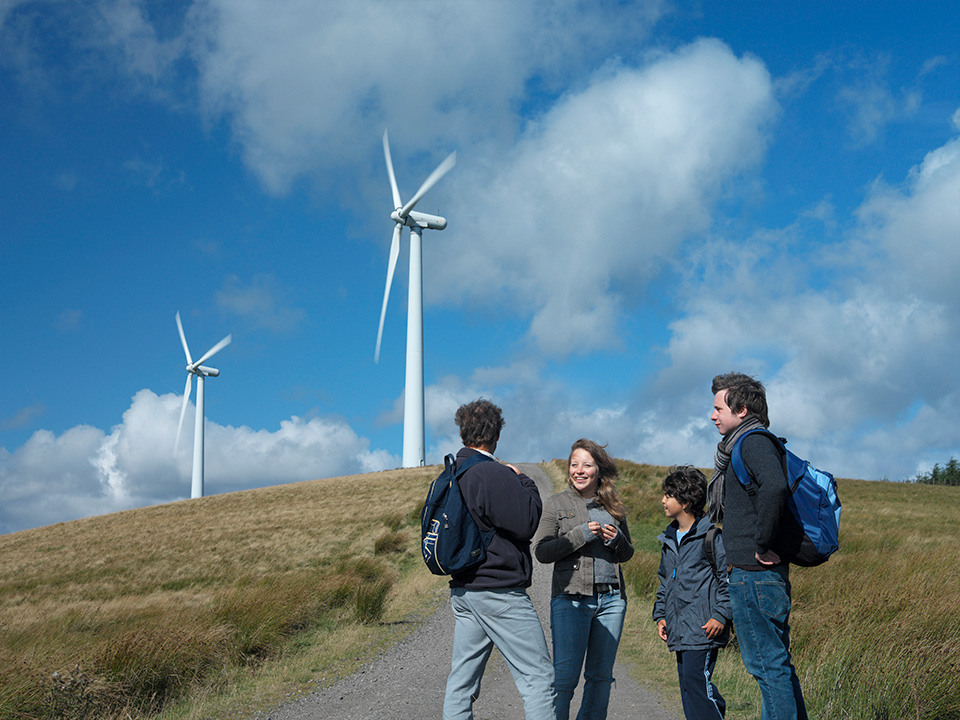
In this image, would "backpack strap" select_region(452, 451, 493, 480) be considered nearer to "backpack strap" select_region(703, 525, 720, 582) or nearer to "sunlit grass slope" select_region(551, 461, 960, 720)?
"backpack strap" select_region(703, 525, 720, 582)

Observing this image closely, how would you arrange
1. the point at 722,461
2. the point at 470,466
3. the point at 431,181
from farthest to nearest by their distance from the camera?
the point at 431,181 → the point at 722,461 → the point at 470,466

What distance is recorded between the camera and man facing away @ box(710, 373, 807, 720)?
3512 mm

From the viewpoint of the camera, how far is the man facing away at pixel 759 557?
11.5ft

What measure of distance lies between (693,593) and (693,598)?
0.03 m

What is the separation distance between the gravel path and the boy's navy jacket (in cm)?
218

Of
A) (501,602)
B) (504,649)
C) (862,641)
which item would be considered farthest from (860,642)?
(501,602)

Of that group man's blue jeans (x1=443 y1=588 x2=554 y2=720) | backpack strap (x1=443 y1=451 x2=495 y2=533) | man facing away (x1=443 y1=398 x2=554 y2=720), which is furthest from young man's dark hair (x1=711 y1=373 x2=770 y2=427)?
man's blue jeans (x1=443 y1=588 x2=554 y2=720)

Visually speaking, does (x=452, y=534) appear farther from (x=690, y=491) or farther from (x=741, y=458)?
(x=690, y=491)

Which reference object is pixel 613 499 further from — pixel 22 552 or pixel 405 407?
pixel 405 407

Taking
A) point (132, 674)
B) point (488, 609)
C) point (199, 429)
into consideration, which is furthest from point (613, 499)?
point (199, 429)

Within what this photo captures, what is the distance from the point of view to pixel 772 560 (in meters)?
3.59

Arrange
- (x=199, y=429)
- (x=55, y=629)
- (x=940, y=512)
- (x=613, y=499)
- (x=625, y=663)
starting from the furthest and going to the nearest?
(x=199, y=429), (x=940, y=512), (x=55, y=629), (x=625, y=663), (x=613, y=499)

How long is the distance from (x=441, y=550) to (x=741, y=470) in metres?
1.75

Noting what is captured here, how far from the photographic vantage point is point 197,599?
16.5 metres
